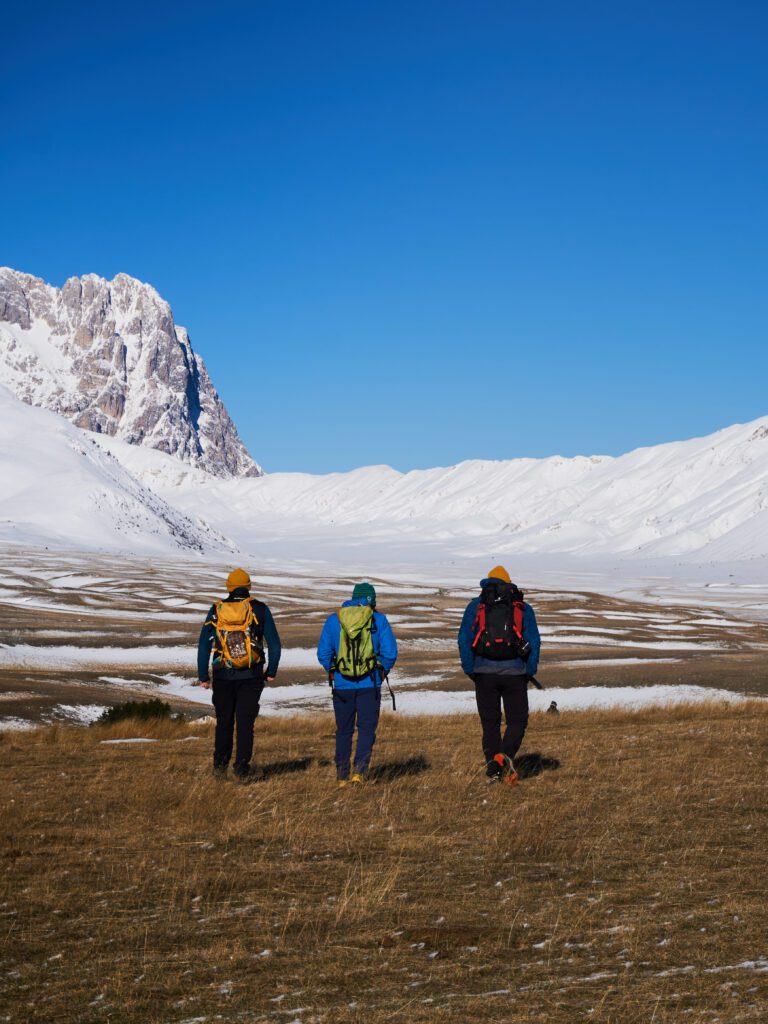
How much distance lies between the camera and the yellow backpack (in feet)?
36.7

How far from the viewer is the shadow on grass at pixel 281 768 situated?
11785 mm

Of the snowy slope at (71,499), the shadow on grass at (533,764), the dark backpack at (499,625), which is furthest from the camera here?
the snowy slope at (71,499)

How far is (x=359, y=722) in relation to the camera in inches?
443

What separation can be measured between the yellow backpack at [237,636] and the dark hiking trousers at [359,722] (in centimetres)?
100

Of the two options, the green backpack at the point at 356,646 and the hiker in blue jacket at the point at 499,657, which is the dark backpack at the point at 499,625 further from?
the green backpack at the point at 356,646

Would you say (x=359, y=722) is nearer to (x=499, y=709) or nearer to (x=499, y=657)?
(x=499, y=709)

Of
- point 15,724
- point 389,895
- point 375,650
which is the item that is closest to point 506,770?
point 375,650

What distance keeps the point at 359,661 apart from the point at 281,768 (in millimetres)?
2331

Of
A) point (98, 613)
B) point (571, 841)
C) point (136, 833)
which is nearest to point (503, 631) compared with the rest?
point (571, 841)

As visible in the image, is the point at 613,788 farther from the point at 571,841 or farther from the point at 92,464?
the point at 92,464

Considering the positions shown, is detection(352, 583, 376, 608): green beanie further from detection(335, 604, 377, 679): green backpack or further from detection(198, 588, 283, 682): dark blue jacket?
detection(198, 588, 283, 682): dark blue jacket

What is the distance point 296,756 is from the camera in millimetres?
13758

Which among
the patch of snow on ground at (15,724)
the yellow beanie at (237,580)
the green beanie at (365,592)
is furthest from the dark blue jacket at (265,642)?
the patch of snow on ground at (15,724)

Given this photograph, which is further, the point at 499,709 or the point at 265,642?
the point at 265,642
